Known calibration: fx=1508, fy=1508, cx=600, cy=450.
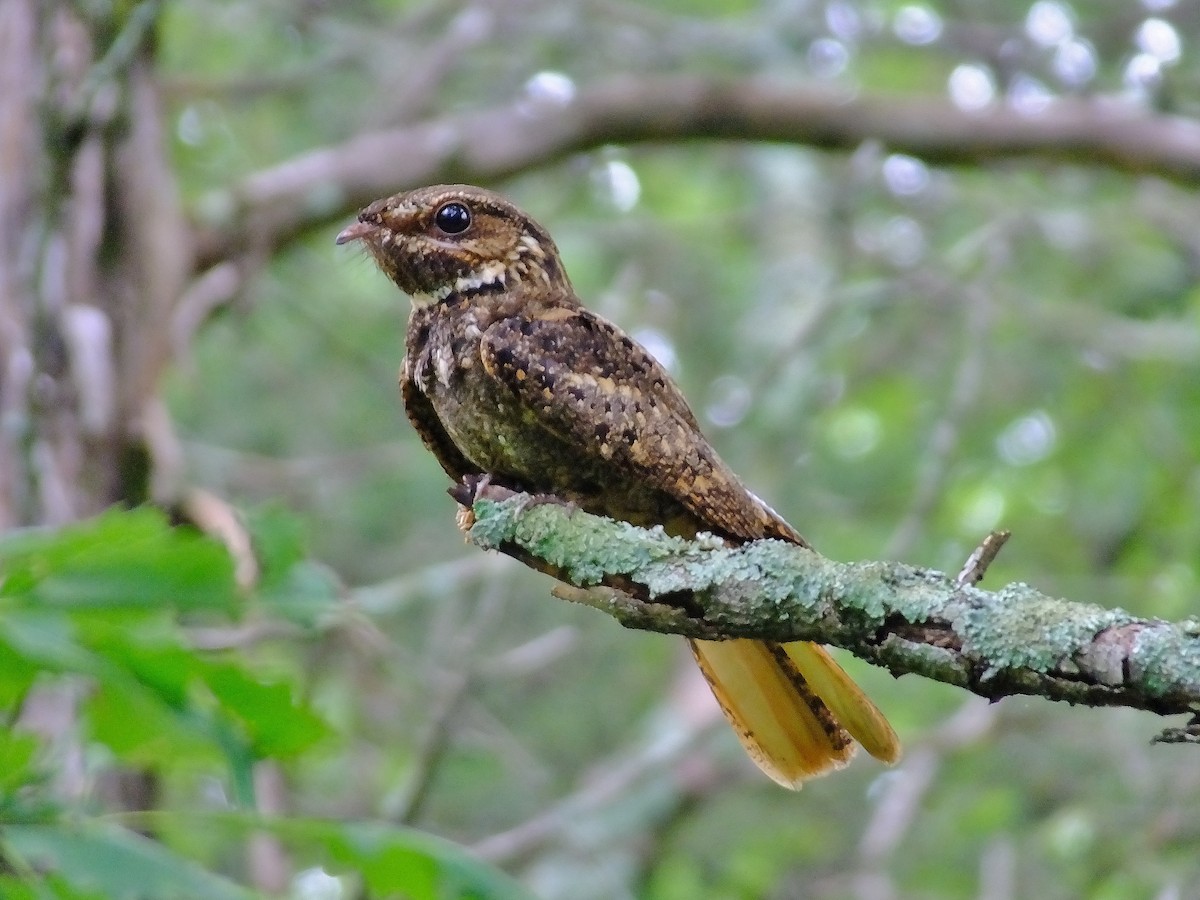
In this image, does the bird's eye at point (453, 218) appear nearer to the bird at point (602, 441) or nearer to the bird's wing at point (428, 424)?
the bird at point (602, 441)

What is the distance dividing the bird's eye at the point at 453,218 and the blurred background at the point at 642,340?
11.8 inches

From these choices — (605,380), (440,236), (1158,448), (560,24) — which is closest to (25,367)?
(440,236)

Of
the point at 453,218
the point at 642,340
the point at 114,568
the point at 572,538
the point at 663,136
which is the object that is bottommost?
the point at 642,340

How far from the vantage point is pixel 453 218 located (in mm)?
3301

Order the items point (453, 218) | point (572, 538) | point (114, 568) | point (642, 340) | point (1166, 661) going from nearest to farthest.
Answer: point (1166, 661) < point (114, 568) < point (572, 538) < point (453, 218) < point (642, 340)

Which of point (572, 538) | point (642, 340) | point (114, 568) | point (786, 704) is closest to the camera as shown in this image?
point (114, 568)

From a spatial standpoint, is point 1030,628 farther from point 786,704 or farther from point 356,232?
point 356,232

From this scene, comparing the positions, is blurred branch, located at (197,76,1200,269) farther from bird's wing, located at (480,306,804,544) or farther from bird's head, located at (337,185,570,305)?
bird's wing, located at (480,306,804,544)

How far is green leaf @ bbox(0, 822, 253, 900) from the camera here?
181cm

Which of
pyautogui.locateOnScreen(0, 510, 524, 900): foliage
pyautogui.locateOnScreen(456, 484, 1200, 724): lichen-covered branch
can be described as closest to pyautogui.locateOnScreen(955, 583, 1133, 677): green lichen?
pyautogui.locateOnScreen(456, 484, 1200, 724): lichen-covered branch

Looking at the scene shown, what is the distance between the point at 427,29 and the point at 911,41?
7.59ft

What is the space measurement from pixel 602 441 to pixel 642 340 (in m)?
4.40

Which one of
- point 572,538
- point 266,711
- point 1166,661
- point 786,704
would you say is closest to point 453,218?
point 572,538

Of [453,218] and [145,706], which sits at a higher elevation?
[453,218]
